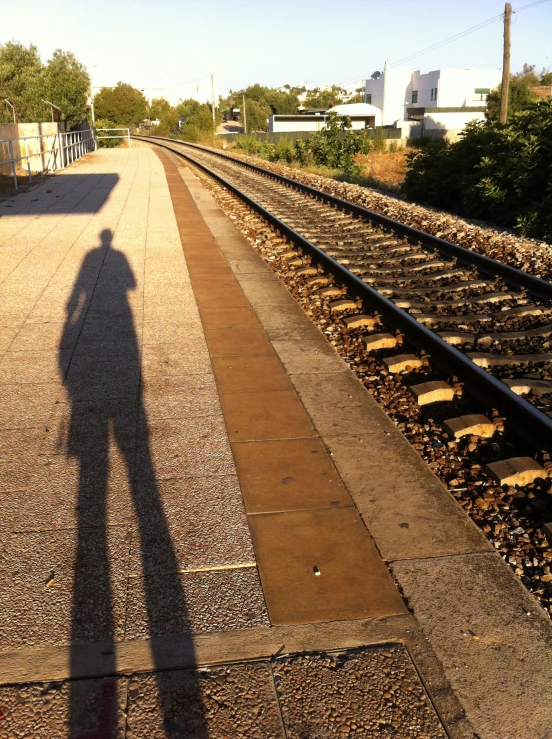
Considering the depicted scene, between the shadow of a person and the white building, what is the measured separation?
65206mm

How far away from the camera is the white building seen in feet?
257

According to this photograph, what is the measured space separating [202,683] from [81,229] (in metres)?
11.0

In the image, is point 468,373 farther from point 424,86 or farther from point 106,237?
point 424,86

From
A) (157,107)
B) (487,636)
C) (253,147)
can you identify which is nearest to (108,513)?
(487,636)

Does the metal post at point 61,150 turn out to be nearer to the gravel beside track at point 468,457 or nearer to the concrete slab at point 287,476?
the gravel beside track at point 468,457

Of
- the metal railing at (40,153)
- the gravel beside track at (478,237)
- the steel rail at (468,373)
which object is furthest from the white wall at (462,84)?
the steel rail at (468,373)

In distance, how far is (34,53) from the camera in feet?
149

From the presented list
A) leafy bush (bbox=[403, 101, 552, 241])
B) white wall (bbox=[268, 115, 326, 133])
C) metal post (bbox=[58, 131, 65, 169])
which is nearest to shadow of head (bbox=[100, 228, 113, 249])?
leafy bush (bbox=[403, 101, 552, 241])

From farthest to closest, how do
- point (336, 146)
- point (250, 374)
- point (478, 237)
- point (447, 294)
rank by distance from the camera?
1. point (336, 146)
2. point (478, 237)
3. point (447, 294)
4. point (250, 374)

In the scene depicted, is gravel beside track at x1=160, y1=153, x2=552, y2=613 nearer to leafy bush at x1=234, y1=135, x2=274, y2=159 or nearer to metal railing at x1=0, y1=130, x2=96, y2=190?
metal railing at x1=0, y1=130, x2=96, y2=190

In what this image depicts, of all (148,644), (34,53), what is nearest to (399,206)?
(148,644)

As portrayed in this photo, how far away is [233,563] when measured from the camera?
124 inches

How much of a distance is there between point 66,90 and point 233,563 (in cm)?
3931

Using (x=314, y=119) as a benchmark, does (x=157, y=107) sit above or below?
above
